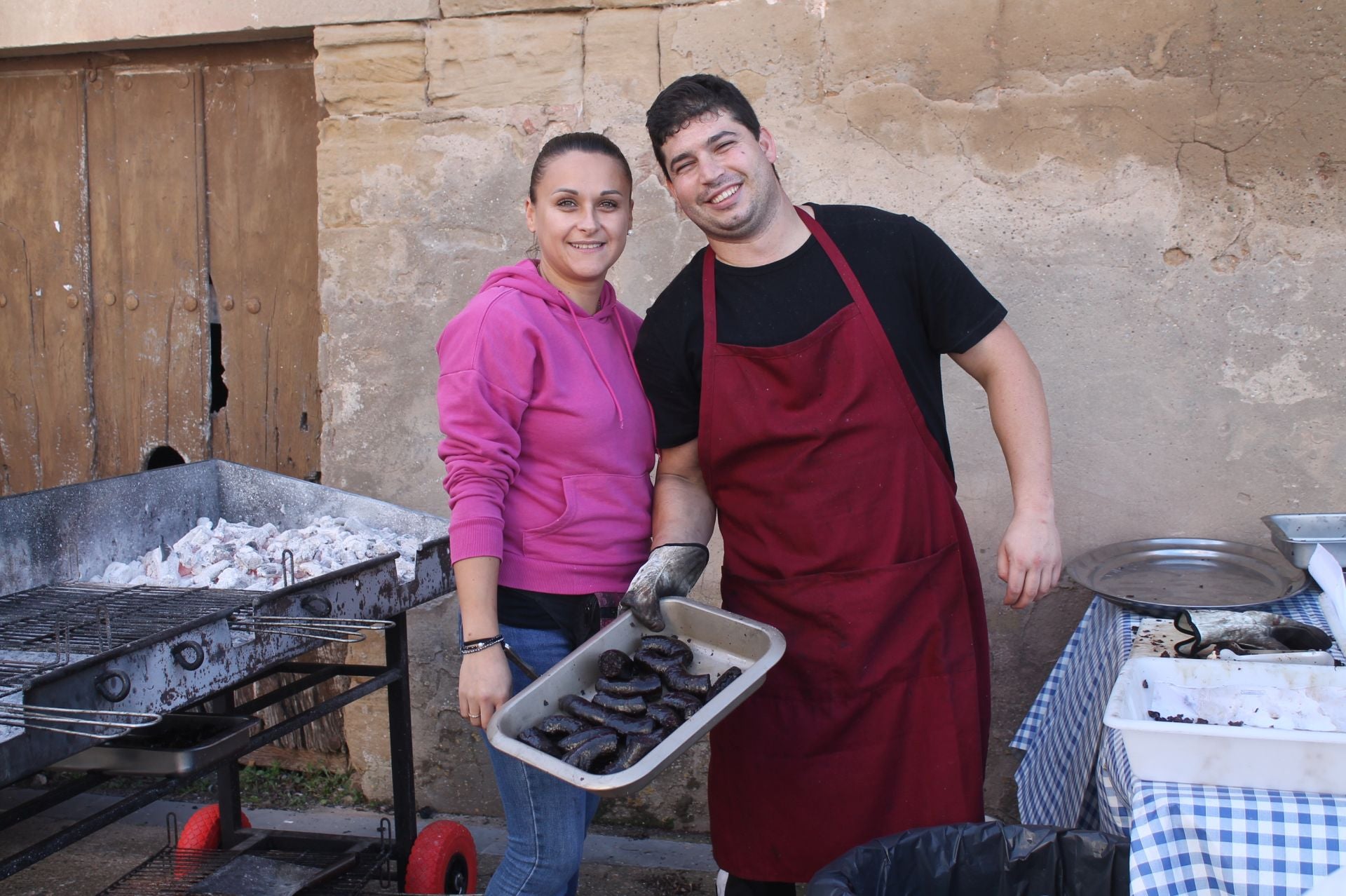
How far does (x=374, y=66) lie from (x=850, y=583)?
2599 mm

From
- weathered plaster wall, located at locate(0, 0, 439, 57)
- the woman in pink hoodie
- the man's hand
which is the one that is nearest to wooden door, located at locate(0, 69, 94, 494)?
weathered plaster wall, located at locate(0, 0, 439, 57)

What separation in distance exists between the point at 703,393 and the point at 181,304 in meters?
2.83

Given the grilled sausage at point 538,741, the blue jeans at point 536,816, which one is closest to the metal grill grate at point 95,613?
the blue jeans at point 536,816

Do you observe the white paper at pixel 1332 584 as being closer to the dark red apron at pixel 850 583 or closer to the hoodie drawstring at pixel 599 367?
the dark red apron at pixel 850 583

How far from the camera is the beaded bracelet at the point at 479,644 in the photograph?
6.98 ft

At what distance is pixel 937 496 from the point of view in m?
2.33

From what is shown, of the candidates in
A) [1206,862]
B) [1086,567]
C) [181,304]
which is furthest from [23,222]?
[1206,862]

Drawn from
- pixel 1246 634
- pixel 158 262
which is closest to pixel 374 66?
pixel 158 262

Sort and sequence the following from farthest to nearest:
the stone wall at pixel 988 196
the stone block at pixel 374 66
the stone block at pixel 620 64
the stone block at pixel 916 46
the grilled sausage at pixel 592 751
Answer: the stone block at pixel 374 66 → the stone block at pixel 620 64 → the stone block at pixel 916 46 → the stone wall at pixel 988 196 → the grilled sausage at pixel 592 751

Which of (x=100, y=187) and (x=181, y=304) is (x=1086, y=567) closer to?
(x=181, y=304)

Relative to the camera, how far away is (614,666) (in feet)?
7.03

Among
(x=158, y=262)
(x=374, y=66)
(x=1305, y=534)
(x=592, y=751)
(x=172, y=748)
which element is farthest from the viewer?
(x=158, y=262)

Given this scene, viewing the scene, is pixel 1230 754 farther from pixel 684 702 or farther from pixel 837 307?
pixel 837 307

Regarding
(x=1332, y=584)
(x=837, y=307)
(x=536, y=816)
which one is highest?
(x=837, y=307)
